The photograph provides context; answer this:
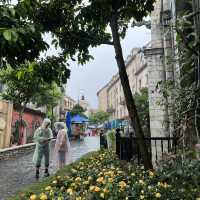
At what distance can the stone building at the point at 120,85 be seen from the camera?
43.8 metres

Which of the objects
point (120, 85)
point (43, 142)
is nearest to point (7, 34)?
point (43, 142)

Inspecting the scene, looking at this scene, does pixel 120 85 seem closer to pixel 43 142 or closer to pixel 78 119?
pixel 78 119

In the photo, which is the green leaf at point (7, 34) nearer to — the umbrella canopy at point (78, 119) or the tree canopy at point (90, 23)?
the tree canopy at point (90, 23)

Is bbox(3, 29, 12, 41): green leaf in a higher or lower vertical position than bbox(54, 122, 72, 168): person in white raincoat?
higher

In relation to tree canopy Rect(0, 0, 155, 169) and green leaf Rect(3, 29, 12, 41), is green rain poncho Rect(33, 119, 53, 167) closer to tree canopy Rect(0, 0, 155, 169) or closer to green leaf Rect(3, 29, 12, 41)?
tree canopy Rect(0, 0, 155, 169)

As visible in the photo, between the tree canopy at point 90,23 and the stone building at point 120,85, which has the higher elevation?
the stone building at point 120,85

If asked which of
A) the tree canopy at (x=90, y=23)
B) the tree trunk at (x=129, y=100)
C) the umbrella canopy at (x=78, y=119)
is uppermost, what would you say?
the umbrella canopy at (x=78, y=119)

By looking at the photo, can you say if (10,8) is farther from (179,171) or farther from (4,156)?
(4,156)

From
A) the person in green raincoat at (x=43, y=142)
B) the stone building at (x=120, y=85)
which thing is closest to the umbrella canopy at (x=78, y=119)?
the stone building at (x=120, y=85)

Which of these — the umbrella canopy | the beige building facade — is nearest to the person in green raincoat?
the umbrella canopy

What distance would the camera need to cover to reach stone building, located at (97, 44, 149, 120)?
43.8 metres

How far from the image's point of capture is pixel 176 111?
5105mm

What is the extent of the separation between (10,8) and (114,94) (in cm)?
6548

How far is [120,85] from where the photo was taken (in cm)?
5897
